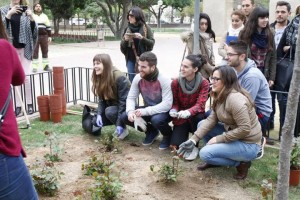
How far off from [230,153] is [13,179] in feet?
7.62

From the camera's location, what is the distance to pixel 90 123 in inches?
212

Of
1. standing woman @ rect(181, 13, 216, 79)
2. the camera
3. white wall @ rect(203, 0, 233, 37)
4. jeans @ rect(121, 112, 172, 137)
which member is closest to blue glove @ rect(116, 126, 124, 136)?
jeans @ rect(121, 112, 172, 137)

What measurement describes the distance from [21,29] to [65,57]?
367 inches

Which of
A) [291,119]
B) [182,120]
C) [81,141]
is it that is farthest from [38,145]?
[291,119]

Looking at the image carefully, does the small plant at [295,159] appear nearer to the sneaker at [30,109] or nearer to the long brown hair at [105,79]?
the long brown hair at [105,79]

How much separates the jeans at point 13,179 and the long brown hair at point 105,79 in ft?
9.92

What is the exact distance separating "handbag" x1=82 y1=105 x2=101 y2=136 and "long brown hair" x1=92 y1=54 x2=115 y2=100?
368 millimetres

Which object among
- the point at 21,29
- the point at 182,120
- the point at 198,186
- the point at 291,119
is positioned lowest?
the point at 198,186

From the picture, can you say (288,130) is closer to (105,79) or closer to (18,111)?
(105,79)

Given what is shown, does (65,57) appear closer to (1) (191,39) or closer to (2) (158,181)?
(1) (191,39)

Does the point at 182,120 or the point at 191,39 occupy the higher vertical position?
the point at 191,39

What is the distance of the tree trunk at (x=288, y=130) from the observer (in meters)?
2.44

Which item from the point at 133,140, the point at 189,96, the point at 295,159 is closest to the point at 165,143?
the point at 133,140

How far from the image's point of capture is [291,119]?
8.45ft
